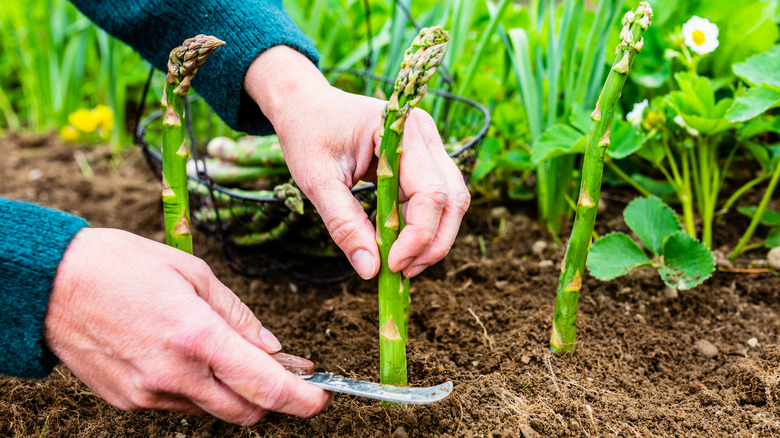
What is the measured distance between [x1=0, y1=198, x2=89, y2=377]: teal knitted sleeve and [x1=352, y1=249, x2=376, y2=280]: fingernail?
40cm

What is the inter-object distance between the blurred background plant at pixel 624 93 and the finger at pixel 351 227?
2.06ft

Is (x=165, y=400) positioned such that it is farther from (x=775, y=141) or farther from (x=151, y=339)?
(x=775, y=141)

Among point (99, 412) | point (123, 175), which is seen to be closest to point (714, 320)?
point (99, 412)

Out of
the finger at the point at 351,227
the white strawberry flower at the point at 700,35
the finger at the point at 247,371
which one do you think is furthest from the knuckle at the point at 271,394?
the white strawberry flower at the point at 700,35

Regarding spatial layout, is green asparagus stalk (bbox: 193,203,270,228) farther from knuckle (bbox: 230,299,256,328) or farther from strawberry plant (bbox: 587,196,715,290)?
strawberry plant (bbox: 587,196,715,290)

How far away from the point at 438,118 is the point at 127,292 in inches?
45.8

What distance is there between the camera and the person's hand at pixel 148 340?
735mm

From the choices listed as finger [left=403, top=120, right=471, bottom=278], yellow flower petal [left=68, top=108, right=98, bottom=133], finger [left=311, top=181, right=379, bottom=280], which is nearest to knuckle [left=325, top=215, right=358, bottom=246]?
finger [left=311, top=181, right=379, bottom=280]

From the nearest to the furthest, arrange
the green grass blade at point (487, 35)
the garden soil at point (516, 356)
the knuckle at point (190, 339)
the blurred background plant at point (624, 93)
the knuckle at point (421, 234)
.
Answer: the knuckle at point (190, 339)
the knuckle at point (421, 234)
the garden soil at point (516, 356)
the blurred background plant at point (624, 93)
the green grass blade at point (487, 35)

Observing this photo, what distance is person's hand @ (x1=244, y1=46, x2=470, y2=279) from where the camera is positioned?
85 cm

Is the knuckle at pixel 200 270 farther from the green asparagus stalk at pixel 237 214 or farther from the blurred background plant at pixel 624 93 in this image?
the blurred background plant at pixel 624 93

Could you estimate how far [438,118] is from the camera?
1718 mm

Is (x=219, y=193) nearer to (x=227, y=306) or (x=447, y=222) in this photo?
(x=227, y=306)

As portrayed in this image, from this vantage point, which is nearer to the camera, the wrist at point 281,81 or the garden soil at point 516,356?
the garden soil at point 516,356
